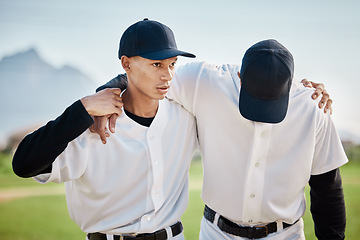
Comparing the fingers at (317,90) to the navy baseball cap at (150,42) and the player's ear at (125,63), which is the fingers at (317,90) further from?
the player's ear at (125,63)

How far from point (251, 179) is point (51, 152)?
87 centimetres

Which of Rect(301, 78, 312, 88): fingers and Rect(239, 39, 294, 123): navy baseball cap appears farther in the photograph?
Rect(301, 78, 312, 88): fingers

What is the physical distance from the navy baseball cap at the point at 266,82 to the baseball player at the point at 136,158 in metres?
0.28

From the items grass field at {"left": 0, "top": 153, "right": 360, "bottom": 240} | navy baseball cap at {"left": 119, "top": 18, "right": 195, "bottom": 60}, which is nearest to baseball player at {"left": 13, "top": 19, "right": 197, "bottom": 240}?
navy baseball cap at {"left": 119, "top": 18, "right": 195, "bottom": 60}

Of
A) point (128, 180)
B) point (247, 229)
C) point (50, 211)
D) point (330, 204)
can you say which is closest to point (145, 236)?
point (128, 180)

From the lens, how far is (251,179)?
1771 mm

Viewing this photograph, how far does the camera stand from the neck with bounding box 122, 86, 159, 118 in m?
1.75

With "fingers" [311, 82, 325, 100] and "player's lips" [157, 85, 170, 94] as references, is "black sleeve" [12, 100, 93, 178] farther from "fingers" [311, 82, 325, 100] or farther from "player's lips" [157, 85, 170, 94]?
"fingers" [311, 82, 325, 100]

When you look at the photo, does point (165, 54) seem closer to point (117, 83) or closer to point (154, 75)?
point (154, 75)

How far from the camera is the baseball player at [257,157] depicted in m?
1.76

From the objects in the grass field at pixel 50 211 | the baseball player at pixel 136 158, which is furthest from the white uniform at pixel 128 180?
the grass field at pixel 50 211

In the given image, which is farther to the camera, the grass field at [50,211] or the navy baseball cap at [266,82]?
the grass field at [50,211]

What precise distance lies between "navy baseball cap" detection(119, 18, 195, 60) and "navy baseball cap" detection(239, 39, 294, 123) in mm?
254

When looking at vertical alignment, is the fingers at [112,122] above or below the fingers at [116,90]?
below
